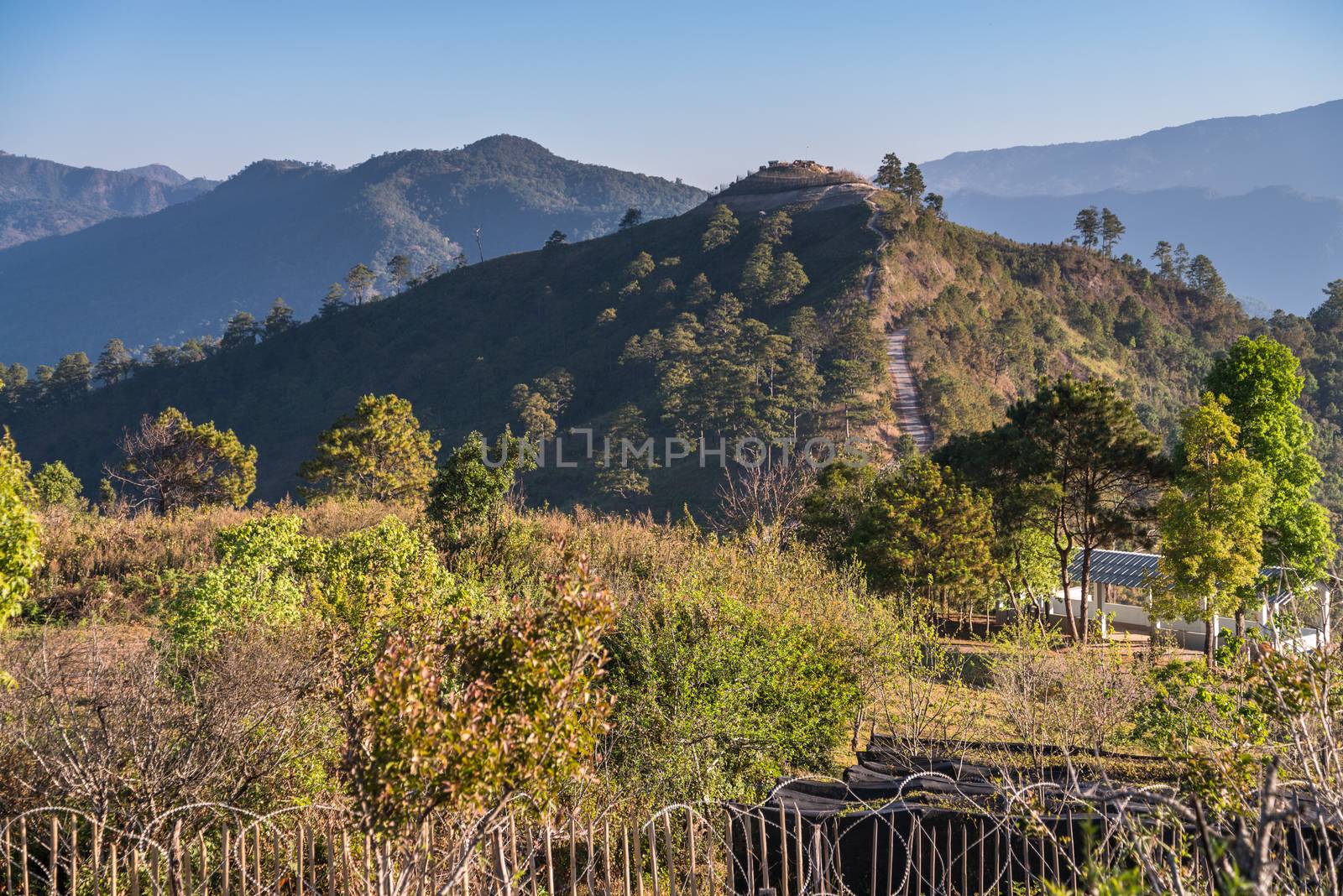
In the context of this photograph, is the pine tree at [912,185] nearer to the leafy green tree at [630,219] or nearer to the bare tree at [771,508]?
the leafy green tree at [630,219]

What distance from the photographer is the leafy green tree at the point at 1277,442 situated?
19.5 m

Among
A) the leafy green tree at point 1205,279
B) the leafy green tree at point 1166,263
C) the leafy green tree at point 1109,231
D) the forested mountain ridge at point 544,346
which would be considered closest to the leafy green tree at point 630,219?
the forested mountain ridge at point 544,346

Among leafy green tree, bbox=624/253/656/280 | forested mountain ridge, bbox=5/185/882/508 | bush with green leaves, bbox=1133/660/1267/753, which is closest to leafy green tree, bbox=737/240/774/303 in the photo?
forested mountain ridge, bbox=5/185/882/508

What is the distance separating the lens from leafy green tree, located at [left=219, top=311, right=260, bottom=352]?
88188 millimetres

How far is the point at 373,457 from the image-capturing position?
106ft

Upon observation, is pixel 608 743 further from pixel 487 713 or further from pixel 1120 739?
pixel 1120 739

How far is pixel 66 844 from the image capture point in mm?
6848

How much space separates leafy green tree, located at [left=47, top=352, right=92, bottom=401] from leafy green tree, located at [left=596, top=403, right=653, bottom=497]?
55353mm

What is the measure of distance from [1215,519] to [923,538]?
5.74m

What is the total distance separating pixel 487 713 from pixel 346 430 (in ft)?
98.1

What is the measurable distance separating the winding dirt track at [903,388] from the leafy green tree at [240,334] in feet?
188

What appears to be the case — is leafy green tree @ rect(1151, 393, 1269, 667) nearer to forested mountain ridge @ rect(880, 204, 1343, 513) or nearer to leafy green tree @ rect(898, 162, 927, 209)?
forested mountain ridge @ rect(880, 204, 1343, 513)

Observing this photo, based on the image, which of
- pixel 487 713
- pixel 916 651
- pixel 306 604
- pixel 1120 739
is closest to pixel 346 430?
pixel 306 604

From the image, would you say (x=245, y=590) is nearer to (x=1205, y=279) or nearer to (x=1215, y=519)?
(x=1215, y=519)
